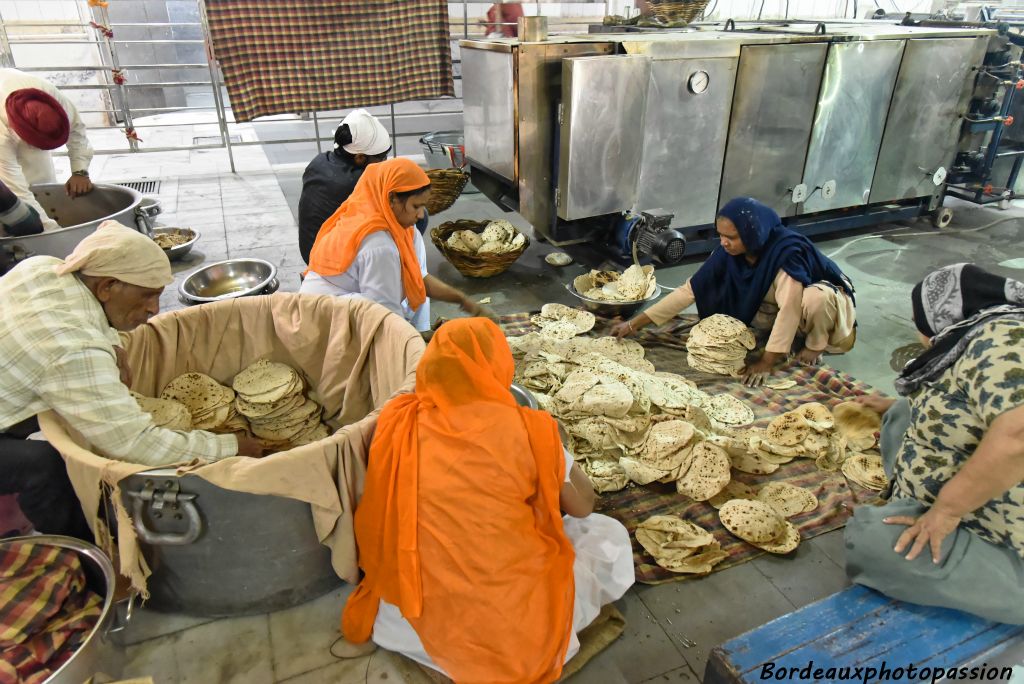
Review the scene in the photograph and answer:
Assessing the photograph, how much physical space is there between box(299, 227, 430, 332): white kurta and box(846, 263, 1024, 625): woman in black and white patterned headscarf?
7.21 ft

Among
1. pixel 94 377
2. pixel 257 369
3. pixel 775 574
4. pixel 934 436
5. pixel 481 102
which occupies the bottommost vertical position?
pixel 775 574

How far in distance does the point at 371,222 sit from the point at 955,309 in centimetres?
242

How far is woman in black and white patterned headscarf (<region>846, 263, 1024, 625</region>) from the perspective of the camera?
1.65 meters

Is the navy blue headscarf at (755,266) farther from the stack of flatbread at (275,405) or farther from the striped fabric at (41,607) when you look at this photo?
the striped fabric at (41,607)

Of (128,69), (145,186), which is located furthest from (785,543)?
(128,69)

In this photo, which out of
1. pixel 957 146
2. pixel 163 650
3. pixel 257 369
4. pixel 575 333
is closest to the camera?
pixel 163 650

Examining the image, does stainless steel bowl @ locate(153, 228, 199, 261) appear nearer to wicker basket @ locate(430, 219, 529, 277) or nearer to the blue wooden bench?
wicker basket @ locate(430, 219, 529, 277)

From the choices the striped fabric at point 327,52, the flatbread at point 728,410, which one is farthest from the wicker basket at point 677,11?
the flatbread at point 728,410

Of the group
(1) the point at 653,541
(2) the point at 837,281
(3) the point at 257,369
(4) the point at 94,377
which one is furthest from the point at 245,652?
(2) the point at 837,281

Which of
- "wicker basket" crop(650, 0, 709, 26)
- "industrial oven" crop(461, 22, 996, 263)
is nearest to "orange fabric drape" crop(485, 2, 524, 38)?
"wicker basket" crop(650, 0, 709, 26)

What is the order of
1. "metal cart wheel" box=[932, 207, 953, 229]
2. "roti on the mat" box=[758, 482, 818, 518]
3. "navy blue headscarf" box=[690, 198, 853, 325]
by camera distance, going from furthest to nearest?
"metal cart wheel" box=[932, 207, 953, 229], "navy blue headscarf" box=[690, 198, 853, 325], "roti on the mat" box=[758, 482, 818, 518]

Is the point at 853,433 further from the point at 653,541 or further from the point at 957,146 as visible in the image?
the point at 957,146

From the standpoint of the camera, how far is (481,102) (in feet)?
16.6

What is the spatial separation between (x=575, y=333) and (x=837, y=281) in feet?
4.97
